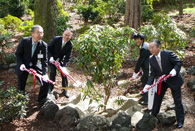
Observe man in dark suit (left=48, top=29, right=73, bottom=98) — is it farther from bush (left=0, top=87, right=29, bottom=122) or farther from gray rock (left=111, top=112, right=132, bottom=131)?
gray rock (left=111, top=112, right=132, bottom=131)

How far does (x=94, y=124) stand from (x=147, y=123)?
38.6 inches

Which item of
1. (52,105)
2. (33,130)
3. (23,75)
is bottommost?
(33,130)

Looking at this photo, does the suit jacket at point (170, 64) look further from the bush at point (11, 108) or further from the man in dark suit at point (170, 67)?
the bush at point (11, 108)

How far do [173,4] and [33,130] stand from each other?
19.8m

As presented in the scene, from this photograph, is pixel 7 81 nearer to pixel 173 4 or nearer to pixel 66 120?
pixel 66 120

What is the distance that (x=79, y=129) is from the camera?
429 centimetres

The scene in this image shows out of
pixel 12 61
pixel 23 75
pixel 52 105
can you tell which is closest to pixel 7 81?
pixel 12 61

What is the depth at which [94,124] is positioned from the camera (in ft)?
13.6

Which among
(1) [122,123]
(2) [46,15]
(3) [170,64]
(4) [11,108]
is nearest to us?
(3) [170,64]

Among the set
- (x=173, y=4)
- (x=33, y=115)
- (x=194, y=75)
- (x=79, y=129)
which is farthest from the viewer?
(x=173, y=4)

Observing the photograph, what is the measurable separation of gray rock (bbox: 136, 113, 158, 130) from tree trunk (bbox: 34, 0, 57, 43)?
178 inches

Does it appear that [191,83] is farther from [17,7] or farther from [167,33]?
[17,7]

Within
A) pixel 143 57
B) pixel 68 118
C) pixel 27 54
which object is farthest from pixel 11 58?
pixel 143 57

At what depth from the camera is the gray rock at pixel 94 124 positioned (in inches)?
162
